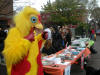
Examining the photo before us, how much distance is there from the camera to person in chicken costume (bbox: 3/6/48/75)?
1754 millimetres

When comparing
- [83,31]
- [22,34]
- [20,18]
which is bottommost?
[83,31]

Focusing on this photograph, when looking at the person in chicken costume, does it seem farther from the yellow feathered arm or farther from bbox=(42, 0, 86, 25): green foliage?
bbox=(42, 0, 86, 25): green foliage

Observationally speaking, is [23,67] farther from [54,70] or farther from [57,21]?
[57,21]

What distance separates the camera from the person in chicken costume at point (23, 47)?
1.75 meters

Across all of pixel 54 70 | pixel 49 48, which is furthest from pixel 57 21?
pixel 54 70

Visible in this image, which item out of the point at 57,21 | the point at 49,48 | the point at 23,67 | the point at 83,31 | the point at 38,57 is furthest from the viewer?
the point at 57,21

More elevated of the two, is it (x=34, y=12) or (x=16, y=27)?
(x=34, y=12)

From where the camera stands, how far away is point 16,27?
1981mm

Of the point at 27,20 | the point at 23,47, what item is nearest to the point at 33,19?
the point at 27,20

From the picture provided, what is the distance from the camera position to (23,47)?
1.75 m

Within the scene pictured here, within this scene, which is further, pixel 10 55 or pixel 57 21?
pixel 57 21

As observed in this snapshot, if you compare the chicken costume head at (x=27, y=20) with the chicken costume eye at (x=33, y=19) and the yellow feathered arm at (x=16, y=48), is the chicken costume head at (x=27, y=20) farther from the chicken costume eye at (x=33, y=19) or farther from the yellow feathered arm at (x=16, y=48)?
the yellow feathered arm at (x=16, y=48)

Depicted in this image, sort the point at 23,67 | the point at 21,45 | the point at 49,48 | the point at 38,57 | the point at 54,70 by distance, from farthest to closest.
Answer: the point at 49,48 < the point at 54,70 < the point at 38,57 < the point at 23,67 < the point at 21,45

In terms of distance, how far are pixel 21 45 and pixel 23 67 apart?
31cm
